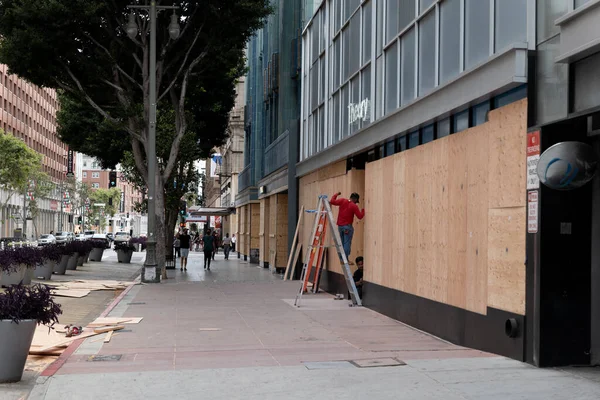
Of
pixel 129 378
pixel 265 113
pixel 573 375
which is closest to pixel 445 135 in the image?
pixel 573 375

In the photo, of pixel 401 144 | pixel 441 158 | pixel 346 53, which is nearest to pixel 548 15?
pixel 441 158

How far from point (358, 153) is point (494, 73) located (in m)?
8.57

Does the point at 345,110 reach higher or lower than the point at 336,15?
lower

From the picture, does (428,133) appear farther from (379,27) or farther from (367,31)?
(367,31)

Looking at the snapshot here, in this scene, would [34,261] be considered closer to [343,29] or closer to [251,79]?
[343,29]

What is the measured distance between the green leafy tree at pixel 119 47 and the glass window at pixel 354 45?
8876 millimetres

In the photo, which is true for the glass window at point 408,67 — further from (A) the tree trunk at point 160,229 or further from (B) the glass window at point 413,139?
(A) the tree trunk at point 160,229

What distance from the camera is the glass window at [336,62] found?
20.7m

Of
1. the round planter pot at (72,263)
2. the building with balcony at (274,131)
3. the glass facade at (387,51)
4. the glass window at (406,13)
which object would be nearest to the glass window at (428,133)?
the glass facade at (387,51)

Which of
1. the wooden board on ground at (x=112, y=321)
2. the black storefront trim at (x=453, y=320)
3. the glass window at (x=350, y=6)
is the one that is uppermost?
the glass window at (x=350, y=6)

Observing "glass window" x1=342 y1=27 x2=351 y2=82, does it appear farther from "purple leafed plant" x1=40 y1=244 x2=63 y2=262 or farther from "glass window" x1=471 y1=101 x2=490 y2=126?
"purple leafed plant" x1=40 y1=244 x2=63 y2=262

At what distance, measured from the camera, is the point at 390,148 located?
1593cm

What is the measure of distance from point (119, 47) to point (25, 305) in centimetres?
2050

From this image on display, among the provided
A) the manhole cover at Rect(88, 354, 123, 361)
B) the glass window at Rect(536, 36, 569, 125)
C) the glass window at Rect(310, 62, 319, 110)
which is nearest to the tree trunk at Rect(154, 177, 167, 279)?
the glass window at Rect(310, 62, 319, 110)
